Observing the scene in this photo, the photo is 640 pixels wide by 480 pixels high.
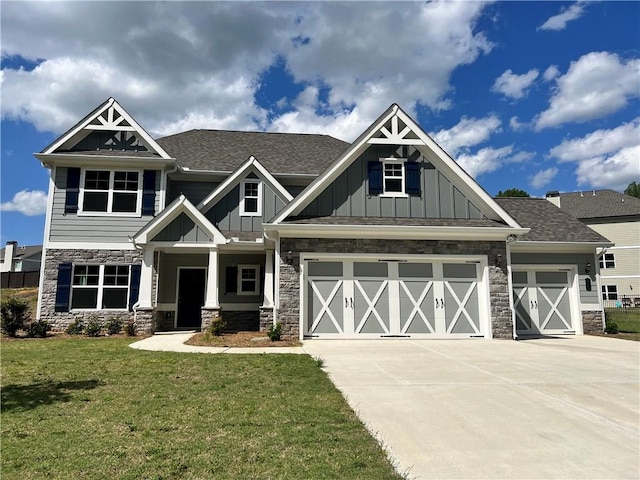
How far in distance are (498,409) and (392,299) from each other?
7137mm

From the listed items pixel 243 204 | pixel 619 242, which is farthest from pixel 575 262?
pixel 619 242

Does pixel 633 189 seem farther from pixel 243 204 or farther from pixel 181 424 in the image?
pixel 181 424

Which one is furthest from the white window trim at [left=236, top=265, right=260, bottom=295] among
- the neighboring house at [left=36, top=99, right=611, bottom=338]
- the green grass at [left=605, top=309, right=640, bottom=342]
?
the green grass at [left=605, top=309, right=640, bottom=342]

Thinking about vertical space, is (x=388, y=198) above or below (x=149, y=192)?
below

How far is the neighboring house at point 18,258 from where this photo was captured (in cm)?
4369

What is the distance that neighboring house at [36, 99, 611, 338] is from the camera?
12367 millimetres

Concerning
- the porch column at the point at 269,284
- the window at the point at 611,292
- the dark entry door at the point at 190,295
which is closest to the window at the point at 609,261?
the window at the point at 611,292

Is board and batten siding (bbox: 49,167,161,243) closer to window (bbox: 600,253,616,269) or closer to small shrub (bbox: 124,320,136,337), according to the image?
small shrub (bbox: 124,320,136,337)

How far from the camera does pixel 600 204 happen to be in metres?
35.3

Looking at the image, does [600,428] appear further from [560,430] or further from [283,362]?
[283,362]

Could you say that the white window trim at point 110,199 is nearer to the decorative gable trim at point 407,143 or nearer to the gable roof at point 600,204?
the decorative gable trim at point 407,143

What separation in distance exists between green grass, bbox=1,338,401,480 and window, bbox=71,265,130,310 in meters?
7.07

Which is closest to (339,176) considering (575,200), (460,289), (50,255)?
(460,289)

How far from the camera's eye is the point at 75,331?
13648 mm
